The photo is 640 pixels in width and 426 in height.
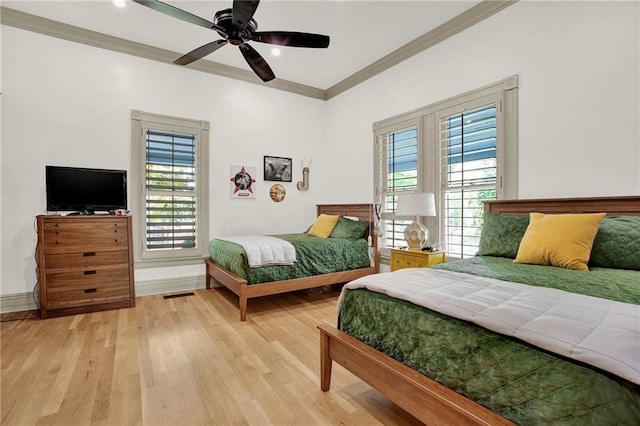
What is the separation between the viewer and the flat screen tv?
3201mm

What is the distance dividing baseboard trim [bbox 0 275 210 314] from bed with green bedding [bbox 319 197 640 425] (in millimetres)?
2932

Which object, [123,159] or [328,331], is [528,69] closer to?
[328,331]

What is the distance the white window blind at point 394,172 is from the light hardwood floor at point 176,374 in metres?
1.63

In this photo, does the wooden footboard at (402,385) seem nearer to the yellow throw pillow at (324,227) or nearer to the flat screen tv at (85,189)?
the yellow throw pillow at (324,227)

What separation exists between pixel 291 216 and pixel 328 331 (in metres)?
3.40

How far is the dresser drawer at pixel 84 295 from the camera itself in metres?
3.06

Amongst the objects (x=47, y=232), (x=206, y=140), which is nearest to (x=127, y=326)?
(x=47, y=232)

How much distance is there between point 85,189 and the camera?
335cm

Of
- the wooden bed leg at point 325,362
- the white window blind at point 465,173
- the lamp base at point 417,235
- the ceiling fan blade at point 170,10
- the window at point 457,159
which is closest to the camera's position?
the wooden bed leg at point 325,362

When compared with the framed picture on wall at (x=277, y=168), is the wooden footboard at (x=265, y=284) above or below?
below

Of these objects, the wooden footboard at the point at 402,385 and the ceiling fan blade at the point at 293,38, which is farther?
the ceiling fan blade at the point at 293,38

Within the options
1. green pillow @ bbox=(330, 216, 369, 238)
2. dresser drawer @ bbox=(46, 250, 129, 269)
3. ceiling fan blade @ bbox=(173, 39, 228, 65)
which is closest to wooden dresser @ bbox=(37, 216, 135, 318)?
dresser drawer @ bbox=(46, 250, 129, 269)

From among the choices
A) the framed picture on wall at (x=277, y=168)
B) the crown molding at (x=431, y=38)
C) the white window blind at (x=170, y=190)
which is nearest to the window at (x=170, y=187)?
the white window blind at (x=170, y=190)

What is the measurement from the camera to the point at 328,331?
5.88 feet
